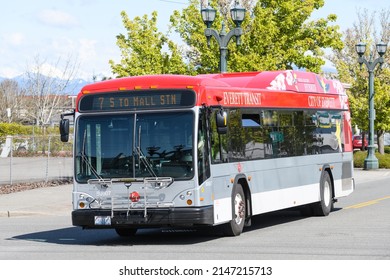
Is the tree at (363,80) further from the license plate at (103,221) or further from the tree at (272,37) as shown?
the license plate at (103,221)

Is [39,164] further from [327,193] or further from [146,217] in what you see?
[146,217]

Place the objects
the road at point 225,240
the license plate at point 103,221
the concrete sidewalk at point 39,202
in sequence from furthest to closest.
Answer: the concrete sidewalk at point 39,202 < the license plate at point 103,221 < the road at point 225,240

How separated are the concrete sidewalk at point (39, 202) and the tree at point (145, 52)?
10971mm

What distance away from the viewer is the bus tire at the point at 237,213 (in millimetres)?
17219

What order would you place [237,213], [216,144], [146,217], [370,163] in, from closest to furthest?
[146,217] < [216,144] < [237,213] < [370,163]

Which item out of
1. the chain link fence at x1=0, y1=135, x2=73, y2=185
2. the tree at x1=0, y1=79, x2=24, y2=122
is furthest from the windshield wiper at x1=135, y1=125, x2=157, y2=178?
the tree at x1=0, y1=79, x2=24, y2=122

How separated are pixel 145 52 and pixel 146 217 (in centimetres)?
2694

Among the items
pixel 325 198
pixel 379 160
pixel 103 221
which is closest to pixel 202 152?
pixel 103 221

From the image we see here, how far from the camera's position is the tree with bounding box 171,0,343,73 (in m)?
41.3

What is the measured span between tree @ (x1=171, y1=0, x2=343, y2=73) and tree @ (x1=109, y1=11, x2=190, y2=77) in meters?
1.02

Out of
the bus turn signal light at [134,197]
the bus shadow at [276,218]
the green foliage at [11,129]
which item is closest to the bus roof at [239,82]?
the bus turn signal light at [134,197]

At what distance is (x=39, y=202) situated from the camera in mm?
26953

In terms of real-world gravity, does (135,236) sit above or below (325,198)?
below

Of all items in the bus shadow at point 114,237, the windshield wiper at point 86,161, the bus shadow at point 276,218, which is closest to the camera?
the windshield wiper at point 86,161
